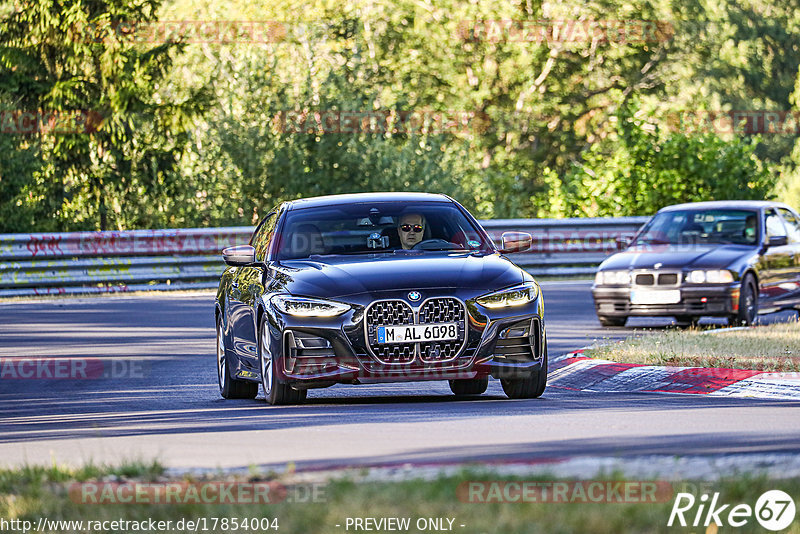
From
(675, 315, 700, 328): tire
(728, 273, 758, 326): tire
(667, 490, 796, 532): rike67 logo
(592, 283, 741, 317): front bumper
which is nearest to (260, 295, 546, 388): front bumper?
(667, 490, 796, 532): rike67 logo

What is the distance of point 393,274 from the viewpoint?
11.1 m

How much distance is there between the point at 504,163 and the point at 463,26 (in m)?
5.42

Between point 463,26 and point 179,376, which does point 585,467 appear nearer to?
point 179,376

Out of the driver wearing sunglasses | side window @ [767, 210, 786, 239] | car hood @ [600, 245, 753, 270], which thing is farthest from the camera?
side window @ [767, 210, 786, 239]

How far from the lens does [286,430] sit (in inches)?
371

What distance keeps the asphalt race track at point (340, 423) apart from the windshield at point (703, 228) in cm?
387

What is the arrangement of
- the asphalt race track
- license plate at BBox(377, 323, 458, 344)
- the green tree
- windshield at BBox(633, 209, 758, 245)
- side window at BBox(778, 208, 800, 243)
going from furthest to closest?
the green tree, side window at BBox(778, 208, 800, 243), windshield at BBox(633, 209, 758, 245), license plate at BBox(377, 323, 458, 344), the asphalt race track

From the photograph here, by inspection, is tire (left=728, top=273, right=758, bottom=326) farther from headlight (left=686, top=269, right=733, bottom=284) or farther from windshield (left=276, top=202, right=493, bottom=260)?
windshield (left=276, top=202, right=493, bottom=260)

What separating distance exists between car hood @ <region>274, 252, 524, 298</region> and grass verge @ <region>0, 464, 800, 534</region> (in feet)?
13.3

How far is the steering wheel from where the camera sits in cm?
1208

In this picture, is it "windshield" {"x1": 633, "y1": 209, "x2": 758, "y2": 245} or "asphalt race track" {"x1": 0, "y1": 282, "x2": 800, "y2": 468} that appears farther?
"windshield" {"x1": 633, "y1": 209, "x2": 758, "y2": 245}

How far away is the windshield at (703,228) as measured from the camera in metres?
19.8

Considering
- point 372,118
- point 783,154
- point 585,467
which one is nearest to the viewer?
point 585,467

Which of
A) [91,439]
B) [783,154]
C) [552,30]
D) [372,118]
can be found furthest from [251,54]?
[783,154]
